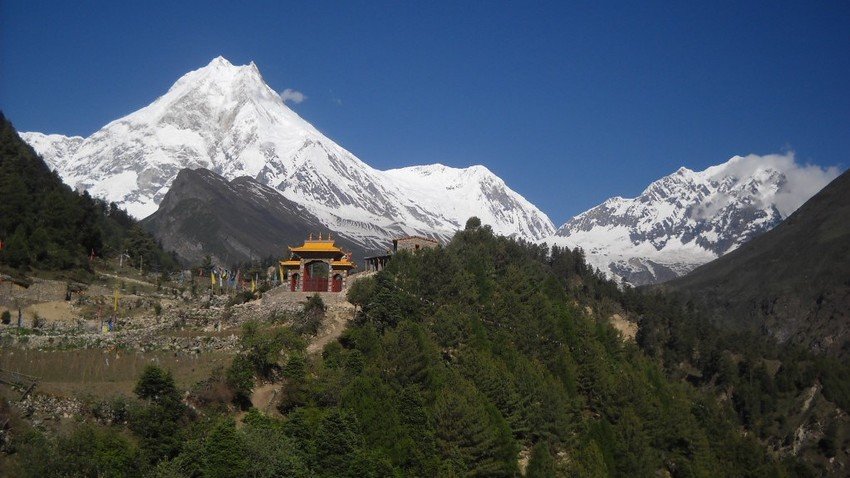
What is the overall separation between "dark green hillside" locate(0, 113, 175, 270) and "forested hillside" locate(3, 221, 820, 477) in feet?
94.6

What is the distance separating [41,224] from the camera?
80562 mm

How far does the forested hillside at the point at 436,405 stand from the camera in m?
36.0

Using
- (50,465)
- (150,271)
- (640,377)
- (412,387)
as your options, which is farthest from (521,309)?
(150,271)

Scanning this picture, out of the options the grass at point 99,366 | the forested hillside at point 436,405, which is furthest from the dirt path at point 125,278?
the grass at point 99,366

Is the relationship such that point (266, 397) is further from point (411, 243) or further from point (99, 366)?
point (411, 243)

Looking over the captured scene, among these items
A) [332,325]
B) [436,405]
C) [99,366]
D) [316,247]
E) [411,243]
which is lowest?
[436,405]

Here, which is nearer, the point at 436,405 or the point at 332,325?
the point at 436,405

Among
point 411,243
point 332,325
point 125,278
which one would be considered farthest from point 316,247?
point 125,278

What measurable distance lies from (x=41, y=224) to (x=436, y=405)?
1941 inches

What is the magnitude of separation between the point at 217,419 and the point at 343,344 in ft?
49.9

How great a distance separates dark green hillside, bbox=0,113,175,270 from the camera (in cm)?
7456

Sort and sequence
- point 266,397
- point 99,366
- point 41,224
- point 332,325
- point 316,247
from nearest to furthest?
point 99,366
point 266,397
point 332,325
point 316,247
point 41,224

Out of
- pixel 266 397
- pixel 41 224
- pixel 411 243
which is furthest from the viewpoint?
pixel 41 224

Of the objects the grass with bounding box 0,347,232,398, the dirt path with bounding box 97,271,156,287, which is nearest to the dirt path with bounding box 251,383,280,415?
the grass with bounding box 0,347,232,398
